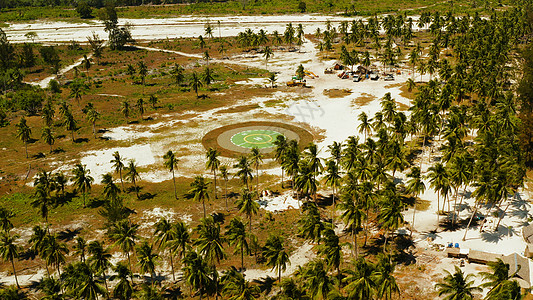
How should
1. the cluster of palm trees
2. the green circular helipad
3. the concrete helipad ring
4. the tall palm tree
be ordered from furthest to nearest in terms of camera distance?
the green circular helipad → the concrete helipad ring → the tall palm tree → the cluster of palm trees

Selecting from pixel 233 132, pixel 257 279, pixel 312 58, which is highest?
pixel 312 58

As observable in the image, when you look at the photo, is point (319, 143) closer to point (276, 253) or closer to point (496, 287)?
point (276, 253)

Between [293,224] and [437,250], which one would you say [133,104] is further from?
[437,250]

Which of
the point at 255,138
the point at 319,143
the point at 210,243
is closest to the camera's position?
the point at 210,243

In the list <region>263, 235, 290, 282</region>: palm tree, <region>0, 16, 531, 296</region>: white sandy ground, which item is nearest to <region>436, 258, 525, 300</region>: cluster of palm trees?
<region>0, 16, 531, 296</region>: white sandy ground

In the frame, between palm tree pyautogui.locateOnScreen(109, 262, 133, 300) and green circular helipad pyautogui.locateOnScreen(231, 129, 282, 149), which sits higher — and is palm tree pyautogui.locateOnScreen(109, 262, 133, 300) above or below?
below

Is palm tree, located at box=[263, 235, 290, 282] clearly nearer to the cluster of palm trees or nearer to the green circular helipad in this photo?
the cluster of palm trees

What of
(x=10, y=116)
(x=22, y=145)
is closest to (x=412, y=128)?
(x=22, y=145)

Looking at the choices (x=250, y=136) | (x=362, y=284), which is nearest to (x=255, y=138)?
(x=250, y=136)
